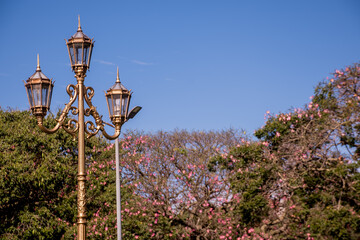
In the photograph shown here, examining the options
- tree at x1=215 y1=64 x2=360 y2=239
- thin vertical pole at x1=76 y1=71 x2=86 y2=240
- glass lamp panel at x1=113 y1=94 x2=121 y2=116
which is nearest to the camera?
thin vertical pole at x1=76 y1=71 x2=86 y2=240

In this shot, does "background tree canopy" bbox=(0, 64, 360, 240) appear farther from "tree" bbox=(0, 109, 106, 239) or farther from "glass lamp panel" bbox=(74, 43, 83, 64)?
"glass lamp panel" bbox=(74, 43, 83, 64)

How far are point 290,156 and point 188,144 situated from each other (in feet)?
28.9

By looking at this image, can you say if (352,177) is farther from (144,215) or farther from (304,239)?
(144,215)

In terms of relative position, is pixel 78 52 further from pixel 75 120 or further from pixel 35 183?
pixel 35 183

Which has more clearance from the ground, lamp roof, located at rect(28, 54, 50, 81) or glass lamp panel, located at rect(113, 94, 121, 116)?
lamp roof, located at rect(28, 54, 50, 81)

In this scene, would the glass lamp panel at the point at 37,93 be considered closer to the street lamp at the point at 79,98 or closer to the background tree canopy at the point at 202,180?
the street lamp at the point at 79,98

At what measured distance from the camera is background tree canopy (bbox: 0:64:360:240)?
15062 millimetres

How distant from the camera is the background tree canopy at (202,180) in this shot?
15.1m

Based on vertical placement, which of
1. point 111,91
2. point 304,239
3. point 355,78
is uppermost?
point 355,78

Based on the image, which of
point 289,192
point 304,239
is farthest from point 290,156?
point 304,239

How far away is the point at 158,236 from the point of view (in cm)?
1992

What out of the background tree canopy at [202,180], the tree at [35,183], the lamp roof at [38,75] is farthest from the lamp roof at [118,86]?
the tree at [35,183]

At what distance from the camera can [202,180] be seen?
827 inches

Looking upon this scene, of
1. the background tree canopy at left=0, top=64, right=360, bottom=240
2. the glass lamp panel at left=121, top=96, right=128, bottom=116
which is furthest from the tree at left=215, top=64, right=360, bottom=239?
the glass lamp panel at left=121, top=96, right=128, bottom=116
